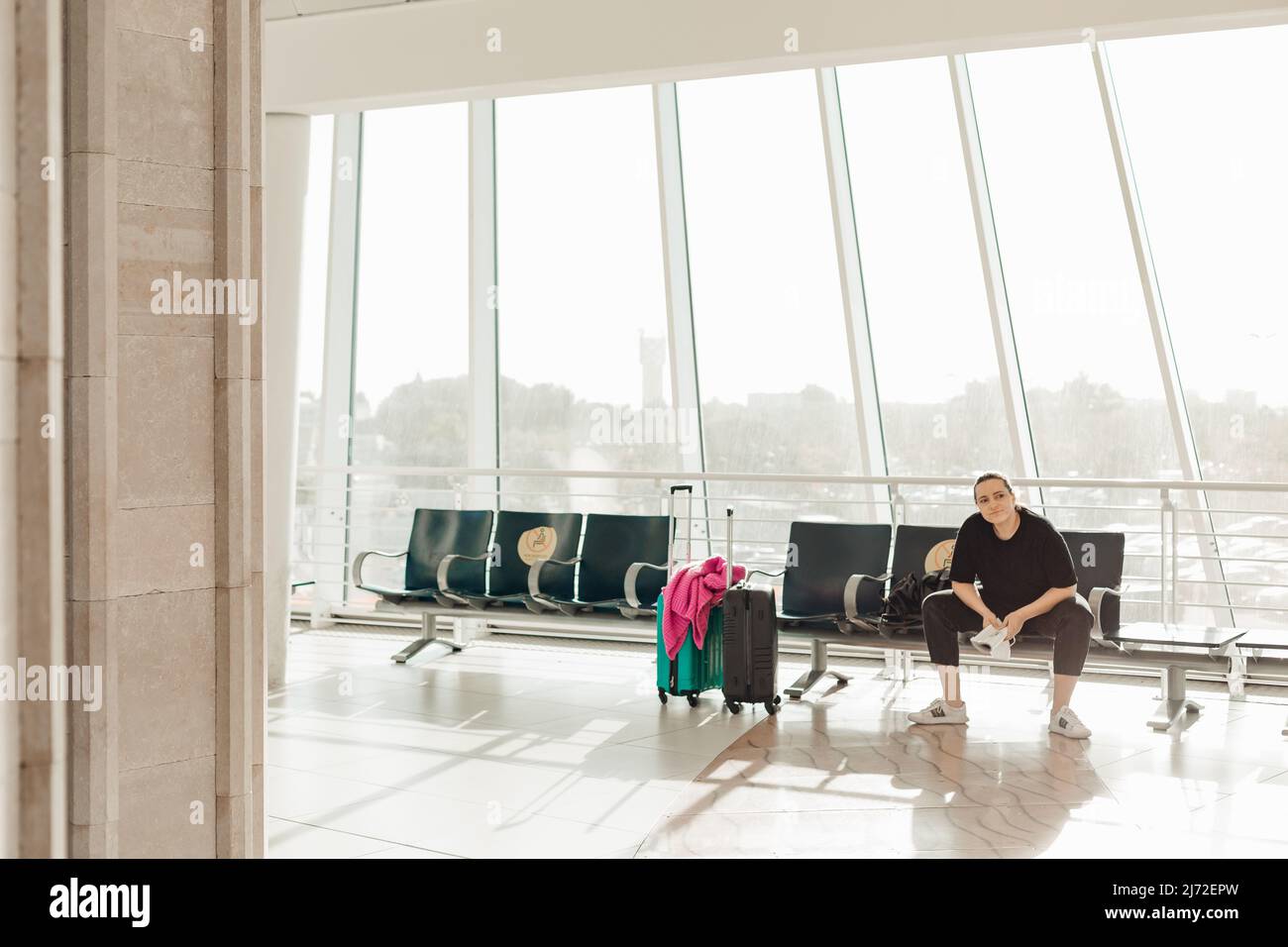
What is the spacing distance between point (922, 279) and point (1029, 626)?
267cm

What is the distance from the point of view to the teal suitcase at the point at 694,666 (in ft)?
16.7

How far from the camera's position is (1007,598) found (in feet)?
15.6

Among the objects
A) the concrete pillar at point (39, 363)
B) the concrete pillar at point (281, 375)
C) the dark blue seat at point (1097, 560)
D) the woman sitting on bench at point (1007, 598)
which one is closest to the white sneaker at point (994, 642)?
the woman sitting on bench at point (1007, 598)

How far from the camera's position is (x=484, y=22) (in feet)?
18.8

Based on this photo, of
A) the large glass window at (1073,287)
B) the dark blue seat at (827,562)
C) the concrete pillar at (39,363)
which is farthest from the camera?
the large glass window at (1073,287)

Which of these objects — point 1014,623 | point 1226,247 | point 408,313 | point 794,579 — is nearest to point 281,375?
point 408,313

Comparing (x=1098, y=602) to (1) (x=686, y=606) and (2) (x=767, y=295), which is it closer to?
(1) (x=686, y=606)

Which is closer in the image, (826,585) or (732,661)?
(732,661)

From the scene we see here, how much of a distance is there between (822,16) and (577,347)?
286cm

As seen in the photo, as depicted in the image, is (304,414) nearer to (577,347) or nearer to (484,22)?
(577,347)

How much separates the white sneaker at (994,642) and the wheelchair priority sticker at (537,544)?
2.22 metres

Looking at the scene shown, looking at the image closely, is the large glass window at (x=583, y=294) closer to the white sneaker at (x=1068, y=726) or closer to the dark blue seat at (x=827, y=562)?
the dark blue seat at (x=827, y=562)
